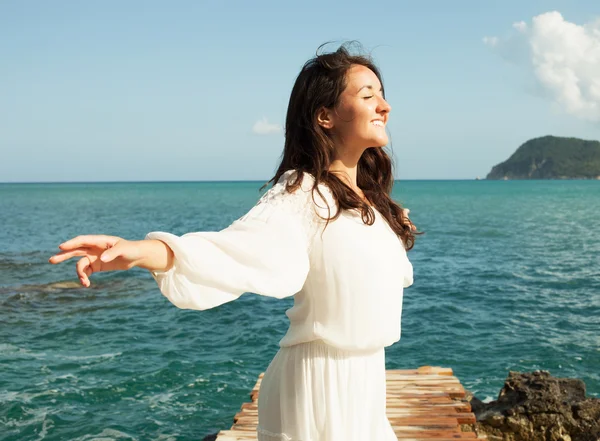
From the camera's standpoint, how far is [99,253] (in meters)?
2.11

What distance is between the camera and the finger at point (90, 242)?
203 cm

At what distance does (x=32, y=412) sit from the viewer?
10469 mm

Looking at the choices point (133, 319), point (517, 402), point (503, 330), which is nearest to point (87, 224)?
point (133, 319)

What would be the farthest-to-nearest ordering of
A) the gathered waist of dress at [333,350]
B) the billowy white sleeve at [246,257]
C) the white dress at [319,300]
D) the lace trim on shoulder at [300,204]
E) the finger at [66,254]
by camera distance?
the gathered waist of dress at [333,350] → the lace trim on shoulder at [300,204] → the white dress at [319,300] → the billowy white sleeve at [246,257] → the finger at [66,254]

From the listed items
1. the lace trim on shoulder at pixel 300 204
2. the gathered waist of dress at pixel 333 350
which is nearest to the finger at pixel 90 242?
the lace trim on shoulder at pixel 300 204

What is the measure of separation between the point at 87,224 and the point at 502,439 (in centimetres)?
5008

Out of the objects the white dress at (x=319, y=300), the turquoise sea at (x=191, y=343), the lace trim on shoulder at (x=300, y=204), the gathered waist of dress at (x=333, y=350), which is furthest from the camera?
the turquoise sea at (x=191, y=343)

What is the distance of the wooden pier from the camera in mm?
6539

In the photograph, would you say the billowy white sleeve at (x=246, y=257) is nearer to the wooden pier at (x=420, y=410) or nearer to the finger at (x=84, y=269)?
the finger at (x=84, y=269)

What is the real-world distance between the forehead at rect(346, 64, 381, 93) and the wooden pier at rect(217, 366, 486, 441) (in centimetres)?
448

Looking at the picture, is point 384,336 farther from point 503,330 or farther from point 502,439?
point 503,330

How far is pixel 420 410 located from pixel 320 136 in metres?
5.09

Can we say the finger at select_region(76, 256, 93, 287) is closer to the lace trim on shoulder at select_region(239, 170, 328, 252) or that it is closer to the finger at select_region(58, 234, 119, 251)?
the finger at select_region(58, 234, 119, 251)

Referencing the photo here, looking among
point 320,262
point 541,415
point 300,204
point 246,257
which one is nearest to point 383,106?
point 300,204
